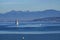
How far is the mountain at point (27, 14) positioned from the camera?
46.9 inches

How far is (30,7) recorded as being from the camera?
46.7 inches
